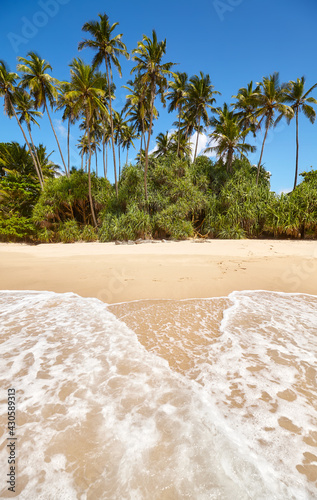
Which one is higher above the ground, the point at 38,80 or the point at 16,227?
the point at 38,80

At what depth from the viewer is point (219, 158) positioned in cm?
1836

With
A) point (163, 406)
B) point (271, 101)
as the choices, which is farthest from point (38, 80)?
point (163, 406)

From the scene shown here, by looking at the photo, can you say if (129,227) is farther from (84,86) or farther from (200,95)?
(200,95)

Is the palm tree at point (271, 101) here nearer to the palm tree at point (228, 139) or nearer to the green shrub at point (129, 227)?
the palm tree at point (228, 139)

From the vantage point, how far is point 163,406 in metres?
1.62

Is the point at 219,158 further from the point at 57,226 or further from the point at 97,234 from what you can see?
the point at 57,226

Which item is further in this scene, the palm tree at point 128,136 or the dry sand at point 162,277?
the palm tree at point 128,136

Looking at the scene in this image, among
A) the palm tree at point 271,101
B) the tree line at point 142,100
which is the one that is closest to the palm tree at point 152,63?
the tree line at point 142,100

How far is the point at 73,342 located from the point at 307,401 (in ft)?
7.86

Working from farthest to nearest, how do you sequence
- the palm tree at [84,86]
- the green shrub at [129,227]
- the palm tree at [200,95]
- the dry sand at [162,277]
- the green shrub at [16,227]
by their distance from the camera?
the palm tree at [200,95] < the green shrub at [16,227] < the green shrub at [129,227] < the palm tree at [84,86] < the dry sand at [162,277]

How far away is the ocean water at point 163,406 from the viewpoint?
1.15m

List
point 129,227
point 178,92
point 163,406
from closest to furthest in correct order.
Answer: point 163,406, point 129,227, point 178,92

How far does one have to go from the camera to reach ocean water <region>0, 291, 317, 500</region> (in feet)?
3.76

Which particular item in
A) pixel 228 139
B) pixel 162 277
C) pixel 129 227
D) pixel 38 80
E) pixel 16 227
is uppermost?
pixel 38 80
